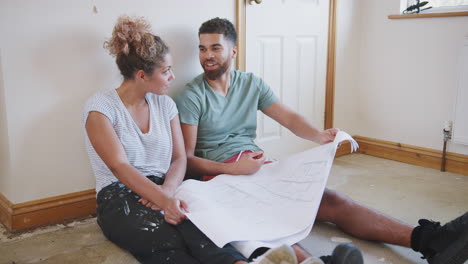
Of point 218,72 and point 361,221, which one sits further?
point 218,72

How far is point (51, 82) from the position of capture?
1.71 meters

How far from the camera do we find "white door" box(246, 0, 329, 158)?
2328 millimetres

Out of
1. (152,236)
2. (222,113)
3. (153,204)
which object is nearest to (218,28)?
(222,113)

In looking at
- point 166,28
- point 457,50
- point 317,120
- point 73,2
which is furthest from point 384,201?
point 73,2

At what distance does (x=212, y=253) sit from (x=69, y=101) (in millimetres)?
881

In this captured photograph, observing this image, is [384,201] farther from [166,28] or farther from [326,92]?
[166,28]

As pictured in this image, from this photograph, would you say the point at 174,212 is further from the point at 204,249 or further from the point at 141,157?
the point at 141,157

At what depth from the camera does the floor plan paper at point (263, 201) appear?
1351 mm

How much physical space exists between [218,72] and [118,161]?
2.00 ft

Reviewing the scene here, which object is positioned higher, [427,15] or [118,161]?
[427,15]

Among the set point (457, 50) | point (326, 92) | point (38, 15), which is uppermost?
point (38, 15)

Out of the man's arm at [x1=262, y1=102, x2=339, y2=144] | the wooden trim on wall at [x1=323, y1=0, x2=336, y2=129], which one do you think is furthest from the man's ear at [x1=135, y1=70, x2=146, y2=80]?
the wooden trim on wall at [x1=323, y1=0, x2=336, y2=129]

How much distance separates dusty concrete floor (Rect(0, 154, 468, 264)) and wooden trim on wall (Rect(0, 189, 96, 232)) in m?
0.04

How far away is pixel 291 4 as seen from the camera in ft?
8.05
